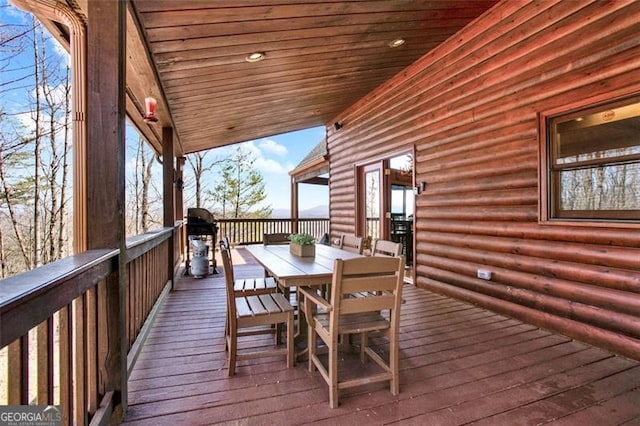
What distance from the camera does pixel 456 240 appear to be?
3.96 m

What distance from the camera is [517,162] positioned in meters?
3.21

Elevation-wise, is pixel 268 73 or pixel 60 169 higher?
pixel 268 73

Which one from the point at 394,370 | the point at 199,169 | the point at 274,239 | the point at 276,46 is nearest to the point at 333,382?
the point at 394,370

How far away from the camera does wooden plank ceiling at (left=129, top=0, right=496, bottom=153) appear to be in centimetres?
264

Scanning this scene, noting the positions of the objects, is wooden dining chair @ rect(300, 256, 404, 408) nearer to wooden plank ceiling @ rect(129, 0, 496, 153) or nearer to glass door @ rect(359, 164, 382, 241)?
wooden plank ceiling @ rect(129, 0, 496, 153)

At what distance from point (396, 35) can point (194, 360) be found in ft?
12.7

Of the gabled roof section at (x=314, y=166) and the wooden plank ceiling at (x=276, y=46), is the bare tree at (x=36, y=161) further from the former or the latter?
the gabled roof section at (x=314, y=166)

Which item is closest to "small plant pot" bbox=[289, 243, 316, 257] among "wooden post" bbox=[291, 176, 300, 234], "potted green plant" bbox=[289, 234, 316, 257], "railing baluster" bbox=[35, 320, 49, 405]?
"potted green plant" bbox=[289, 234, 316, 257]

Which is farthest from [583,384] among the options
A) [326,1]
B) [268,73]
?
[268,73]

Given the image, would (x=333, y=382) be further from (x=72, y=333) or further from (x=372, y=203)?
(x=372, y=203)

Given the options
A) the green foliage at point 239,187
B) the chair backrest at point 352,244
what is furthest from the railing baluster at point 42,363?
the green foliage at point 239,187

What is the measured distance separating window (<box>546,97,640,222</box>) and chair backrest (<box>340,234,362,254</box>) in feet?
5.93

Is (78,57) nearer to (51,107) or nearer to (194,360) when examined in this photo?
(194,360)

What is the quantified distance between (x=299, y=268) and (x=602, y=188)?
260 cm
